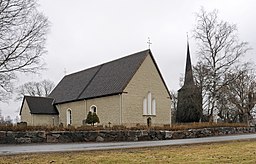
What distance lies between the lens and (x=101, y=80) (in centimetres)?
5206

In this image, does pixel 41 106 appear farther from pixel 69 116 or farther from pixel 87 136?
pixel 87 136

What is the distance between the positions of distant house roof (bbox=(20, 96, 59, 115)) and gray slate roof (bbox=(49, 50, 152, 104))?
1434 millimetres

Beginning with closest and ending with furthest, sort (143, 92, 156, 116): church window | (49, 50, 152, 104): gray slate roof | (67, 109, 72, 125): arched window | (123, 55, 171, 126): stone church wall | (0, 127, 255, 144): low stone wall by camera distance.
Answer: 1. (0, 127, 255, 144): low stone wall
2. (123, 55, 171, 126): stone church wall
3. (49, 50, 152, 104): gray slate roof
4. (143, 92, 156, 116): church window
5. (67, 109, 72, 125): arched window

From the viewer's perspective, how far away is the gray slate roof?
47.1 meters

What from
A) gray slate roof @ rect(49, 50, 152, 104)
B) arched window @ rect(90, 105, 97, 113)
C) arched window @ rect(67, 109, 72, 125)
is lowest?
arched window @ rect(67, 109, 72, 125)

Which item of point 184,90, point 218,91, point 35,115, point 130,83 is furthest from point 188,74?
point 35,115

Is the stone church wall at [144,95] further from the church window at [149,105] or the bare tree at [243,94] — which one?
the bare tree at [243,94]

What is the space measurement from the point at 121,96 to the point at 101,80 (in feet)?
26.9

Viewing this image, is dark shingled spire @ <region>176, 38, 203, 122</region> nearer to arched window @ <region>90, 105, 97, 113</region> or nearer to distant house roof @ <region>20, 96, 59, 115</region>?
arched window @ <region>90, 105, 97, 113</region>

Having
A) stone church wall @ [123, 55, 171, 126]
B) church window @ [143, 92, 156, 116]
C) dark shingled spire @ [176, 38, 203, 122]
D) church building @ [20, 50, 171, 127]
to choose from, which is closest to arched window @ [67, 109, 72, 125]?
church building @ [20, 50, 171, 127]

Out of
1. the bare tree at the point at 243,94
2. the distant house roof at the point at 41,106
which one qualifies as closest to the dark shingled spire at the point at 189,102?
the bare tree at the point at 243,94

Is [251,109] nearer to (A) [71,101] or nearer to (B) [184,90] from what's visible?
(B) [184,90]

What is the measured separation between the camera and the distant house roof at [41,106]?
59188 mm

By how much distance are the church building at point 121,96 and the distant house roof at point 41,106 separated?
18cm
